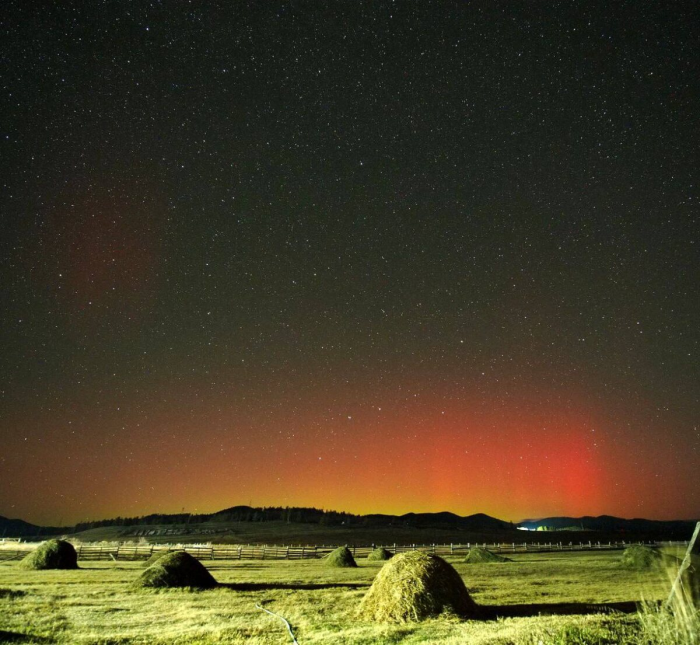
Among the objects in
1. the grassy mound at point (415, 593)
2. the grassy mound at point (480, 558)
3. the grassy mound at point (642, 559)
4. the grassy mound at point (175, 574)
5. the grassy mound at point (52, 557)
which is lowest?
the grassy mound at point (480, 558)

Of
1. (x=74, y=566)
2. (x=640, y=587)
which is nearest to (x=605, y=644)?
(x=640, y=587)

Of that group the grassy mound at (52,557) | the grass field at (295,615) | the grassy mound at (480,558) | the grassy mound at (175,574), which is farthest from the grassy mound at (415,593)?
the grassy mound at (480,558)

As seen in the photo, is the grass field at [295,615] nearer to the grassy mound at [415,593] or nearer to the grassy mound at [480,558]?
the grassy mound at [415,593]

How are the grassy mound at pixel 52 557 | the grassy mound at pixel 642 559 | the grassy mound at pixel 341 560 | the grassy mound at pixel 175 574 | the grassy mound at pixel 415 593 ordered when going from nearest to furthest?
the grassy mound at pixel 415 593 → the grassy mound at pixel 175 574 → the grassy mound at pixel 52 557 → the grassy mound at pixel 642 559 → the grassy mound at pixel 341 560

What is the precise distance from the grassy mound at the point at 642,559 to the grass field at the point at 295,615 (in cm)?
1010

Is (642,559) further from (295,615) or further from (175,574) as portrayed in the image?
(175,574)

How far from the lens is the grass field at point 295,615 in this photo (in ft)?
34.0

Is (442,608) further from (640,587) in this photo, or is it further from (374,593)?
(640,587)

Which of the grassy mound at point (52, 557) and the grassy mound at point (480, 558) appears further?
the grassy mound at point (480, 558)

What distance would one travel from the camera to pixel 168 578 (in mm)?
20203

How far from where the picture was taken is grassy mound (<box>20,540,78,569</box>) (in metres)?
30.0

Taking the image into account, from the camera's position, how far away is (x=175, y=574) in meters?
20.4

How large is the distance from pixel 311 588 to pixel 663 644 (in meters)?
17.3

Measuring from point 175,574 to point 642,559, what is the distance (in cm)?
3227
